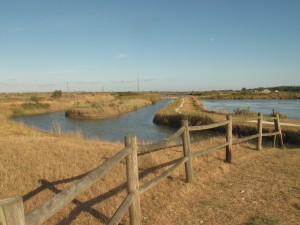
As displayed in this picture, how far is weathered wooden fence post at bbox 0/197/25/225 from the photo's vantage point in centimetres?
173

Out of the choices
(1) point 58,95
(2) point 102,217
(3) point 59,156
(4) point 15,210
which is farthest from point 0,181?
(1) point 58,95

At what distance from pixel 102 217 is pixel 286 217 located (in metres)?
3.16

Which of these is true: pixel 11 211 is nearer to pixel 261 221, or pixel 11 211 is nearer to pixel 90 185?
pixel 90 185

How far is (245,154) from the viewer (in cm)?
977

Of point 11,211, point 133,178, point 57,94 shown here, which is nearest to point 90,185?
point 133,178

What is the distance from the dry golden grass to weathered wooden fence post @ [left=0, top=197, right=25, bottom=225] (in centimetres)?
332

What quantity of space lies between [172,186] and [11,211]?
4.94 metres

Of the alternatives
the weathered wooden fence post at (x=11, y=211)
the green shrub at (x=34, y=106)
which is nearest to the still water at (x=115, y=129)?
the weathered wooden fence post at (x=11, y=211)

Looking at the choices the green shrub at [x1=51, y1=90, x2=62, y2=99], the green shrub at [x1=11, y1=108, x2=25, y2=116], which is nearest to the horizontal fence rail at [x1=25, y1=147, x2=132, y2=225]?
the green shrub at [x1=11, y1=108, x2=25, y2=116]

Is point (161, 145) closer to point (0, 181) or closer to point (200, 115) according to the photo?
point (0, 181)

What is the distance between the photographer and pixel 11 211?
1.77 meters

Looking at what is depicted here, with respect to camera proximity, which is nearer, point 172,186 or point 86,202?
point 86,202

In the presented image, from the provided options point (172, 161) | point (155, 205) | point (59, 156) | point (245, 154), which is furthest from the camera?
point (245, 154)

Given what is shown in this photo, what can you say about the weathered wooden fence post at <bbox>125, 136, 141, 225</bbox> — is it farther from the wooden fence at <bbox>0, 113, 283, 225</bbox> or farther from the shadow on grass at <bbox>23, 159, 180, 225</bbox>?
the shadow on grass at <bbox>23, 159, 180, 225</bbox>
